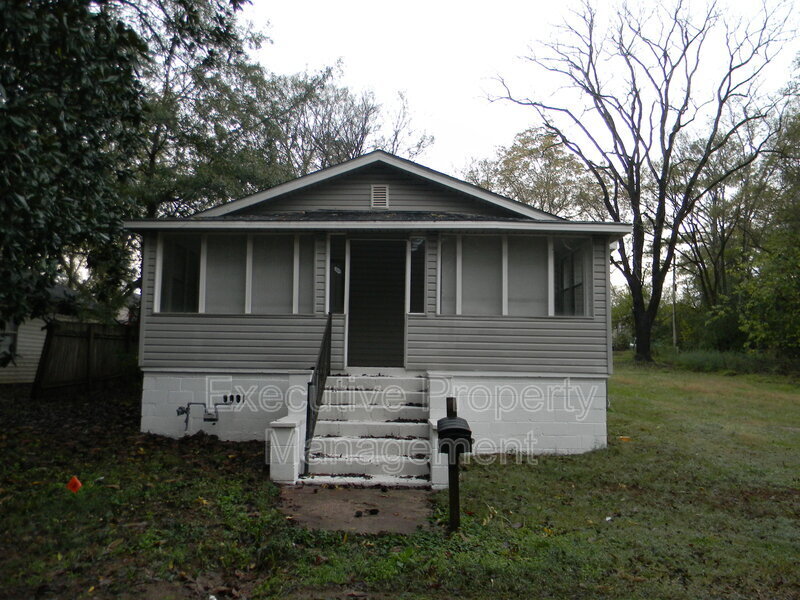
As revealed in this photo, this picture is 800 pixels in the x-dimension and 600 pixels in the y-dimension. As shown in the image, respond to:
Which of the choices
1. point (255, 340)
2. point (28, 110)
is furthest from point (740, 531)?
point (28, 110)

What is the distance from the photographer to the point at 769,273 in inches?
843

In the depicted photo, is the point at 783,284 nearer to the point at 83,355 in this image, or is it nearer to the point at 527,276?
the point at 527,276

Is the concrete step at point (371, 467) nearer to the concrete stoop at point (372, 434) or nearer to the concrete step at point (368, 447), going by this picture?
the concrete stoop at point (372, 434)

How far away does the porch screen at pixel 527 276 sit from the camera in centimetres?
970

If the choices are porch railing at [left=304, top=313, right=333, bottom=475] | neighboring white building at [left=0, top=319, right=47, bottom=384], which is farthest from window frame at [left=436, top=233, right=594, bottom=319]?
neighboring white building at [left=0, top=319, right=47, bottom=384]

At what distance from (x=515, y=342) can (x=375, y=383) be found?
2204 millimetres

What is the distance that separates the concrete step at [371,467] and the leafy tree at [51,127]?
3.47 metres

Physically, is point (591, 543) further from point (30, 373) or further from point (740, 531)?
point (30, 373)

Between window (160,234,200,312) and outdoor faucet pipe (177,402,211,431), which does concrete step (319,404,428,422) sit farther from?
window (160,234,200,312)

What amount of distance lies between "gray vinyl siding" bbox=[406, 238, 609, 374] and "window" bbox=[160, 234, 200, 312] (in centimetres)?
349

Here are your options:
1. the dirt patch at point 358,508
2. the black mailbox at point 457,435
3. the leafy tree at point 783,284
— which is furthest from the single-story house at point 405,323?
the leafy tree at point 783,284

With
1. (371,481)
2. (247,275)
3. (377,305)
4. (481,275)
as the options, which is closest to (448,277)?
(481,275)

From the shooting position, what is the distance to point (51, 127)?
20.9 feet

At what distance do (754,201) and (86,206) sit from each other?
3304 centimetres
